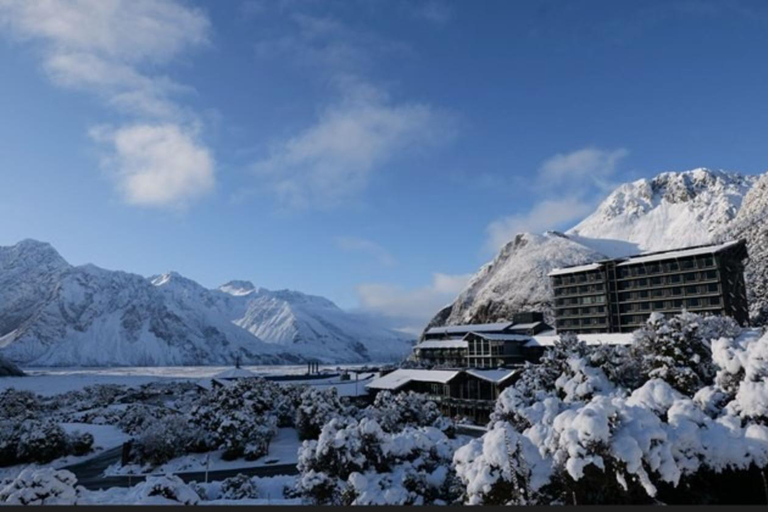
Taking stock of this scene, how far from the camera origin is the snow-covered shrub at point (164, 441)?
4103 centimetres

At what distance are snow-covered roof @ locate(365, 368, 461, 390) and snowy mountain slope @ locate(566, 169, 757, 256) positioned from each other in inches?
4644

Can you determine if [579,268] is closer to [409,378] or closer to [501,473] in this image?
[409,378]

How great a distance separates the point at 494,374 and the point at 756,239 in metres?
80.5

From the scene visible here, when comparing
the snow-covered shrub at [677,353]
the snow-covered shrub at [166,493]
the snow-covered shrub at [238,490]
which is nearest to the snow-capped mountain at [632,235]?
the snow-covered shrub at [677,353]

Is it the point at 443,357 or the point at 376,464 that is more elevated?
the point at 443,357

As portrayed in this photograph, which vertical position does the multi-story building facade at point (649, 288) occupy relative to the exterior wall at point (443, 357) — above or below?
above

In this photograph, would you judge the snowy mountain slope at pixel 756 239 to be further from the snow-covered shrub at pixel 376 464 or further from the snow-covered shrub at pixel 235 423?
the snow-covered shrub at pixel 376 464

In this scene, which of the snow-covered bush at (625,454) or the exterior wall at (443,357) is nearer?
the snow-covered bush at (625,454)

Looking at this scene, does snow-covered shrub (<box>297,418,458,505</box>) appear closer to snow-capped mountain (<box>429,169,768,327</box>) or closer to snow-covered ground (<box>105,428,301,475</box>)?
snow-covered ground (<box>105,428,301,475</box>)

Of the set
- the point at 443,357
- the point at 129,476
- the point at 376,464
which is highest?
the point at 443,357

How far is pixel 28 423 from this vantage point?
148 feet

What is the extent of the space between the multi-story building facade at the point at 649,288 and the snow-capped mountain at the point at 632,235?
34.5 meters

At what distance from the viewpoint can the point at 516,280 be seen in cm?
14375

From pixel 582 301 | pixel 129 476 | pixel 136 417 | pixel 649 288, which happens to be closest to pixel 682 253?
pixel 649 288
